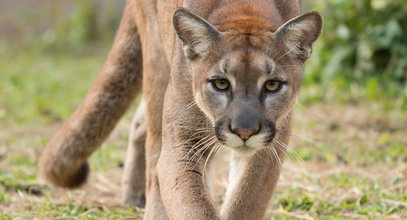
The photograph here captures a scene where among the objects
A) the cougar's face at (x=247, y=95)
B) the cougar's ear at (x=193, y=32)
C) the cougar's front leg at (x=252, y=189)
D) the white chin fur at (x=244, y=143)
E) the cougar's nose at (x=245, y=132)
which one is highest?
the cougar's ear at (x=193, y=32)

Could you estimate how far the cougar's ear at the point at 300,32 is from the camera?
4.90m

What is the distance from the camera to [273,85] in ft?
15.9

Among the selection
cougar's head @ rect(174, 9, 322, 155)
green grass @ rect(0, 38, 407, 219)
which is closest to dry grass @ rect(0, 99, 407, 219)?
green grass @ rect(0, 38, 407, 219)

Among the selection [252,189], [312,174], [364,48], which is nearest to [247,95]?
[252,189]

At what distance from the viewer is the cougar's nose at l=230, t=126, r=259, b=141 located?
15.1 feet

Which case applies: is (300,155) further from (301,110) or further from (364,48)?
(364,48)

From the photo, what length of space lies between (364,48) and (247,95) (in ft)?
18.6

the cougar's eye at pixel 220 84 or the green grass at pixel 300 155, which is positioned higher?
the cougar's eye at pixel 220 84

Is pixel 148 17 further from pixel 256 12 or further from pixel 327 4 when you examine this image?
pixel 327 4

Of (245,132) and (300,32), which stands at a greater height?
(300,32)

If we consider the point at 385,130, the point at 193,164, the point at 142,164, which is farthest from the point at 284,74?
the point at 385,130

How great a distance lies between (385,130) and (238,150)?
432cm

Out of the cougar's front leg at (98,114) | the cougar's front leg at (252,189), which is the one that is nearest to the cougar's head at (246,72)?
the cougar's front leg at (252,189)

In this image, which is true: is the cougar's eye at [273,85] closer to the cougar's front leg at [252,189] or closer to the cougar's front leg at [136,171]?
the cougar's front leg at [252,189]
